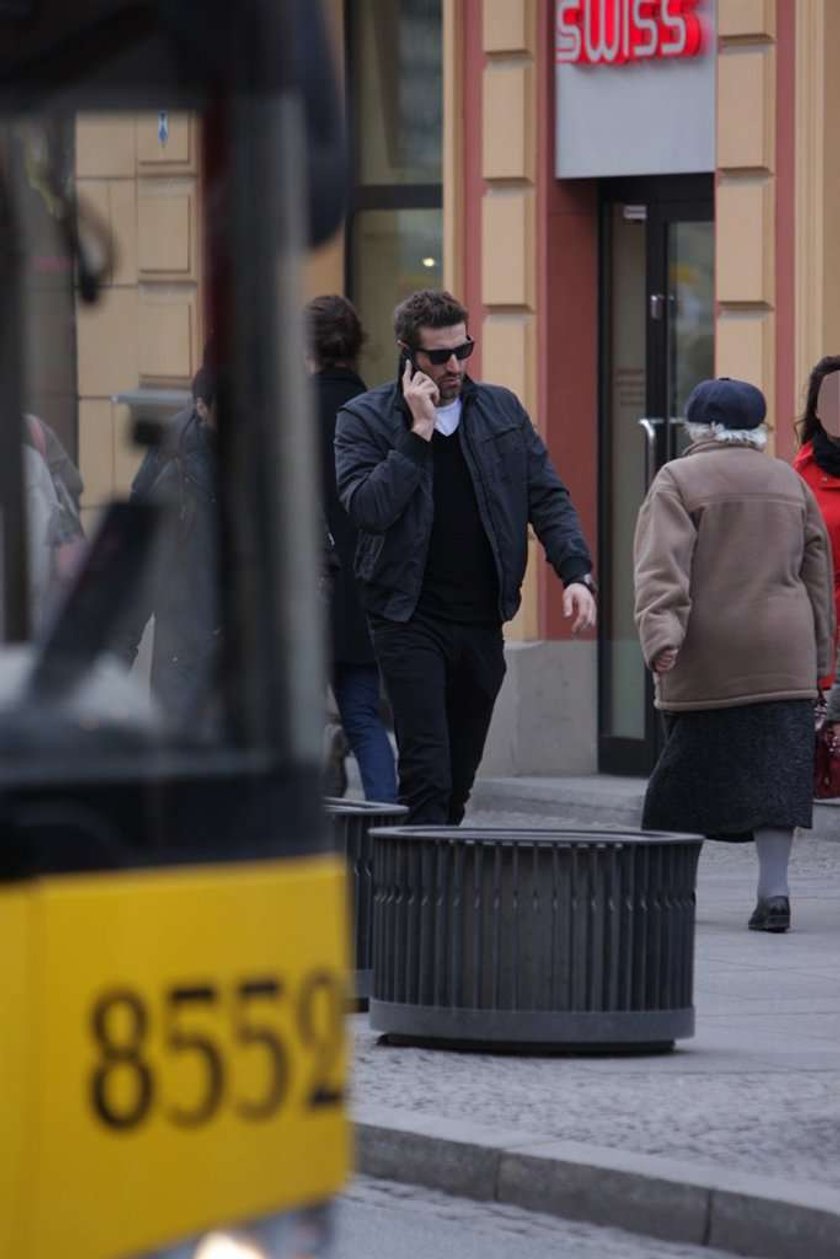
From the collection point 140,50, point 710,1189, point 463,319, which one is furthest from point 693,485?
point 140,50

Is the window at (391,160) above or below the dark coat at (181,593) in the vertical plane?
above

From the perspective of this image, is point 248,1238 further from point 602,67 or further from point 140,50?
point 602,67

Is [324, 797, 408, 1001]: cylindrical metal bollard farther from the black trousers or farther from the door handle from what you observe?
the door handle

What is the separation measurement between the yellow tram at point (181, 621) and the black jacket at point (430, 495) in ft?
19.7

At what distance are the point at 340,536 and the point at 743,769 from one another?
6.18ft

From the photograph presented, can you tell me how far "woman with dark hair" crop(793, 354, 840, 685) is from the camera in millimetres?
12328

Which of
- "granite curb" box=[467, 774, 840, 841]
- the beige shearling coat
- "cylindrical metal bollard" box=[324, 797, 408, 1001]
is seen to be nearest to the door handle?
"granite curb" box=[467, 774, 840, 841]

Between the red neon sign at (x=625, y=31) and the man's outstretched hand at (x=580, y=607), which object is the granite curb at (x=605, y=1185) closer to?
the man's outstretched hand at (x=580, y=607)

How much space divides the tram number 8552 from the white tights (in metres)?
7.16

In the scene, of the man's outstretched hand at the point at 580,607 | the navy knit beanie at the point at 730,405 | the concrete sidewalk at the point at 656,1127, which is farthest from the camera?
the navy knit beanie at the point at 730,405

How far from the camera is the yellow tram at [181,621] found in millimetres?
3340

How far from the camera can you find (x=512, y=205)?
15.4 m

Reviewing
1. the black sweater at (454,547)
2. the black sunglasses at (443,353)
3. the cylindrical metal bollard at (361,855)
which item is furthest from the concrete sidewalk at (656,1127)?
the black sunglasses at (443,353)

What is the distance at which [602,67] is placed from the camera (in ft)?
49.0
